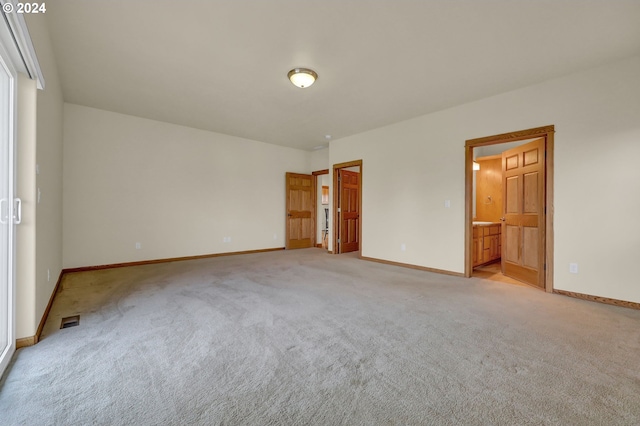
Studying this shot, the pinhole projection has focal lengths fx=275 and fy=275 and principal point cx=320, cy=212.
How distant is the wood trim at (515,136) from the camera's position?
3539mm

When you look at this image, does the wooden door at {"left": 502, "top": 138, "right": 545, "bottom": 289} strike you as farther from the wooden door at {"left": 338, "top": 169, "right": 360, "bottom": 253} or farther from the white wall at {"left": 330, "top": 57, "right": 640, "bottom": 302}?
the wooden door at {"left": 338, "top": 169, "right": 360, "bottom": 253}

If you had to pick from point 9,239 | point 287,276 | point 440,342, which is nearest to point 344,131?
point 287,276

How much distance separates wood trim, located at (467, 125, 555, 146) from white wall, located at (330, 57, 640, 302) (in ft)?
0.21

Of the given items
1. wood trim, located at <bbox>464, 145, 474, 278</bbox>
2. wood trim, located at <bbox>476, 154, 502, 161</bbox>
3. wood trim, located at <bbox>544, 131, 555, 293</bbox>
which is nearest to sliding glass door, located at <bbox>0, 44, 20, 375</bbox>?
wood trim, located at <bbox>464, 145, 474, 278</bbox>

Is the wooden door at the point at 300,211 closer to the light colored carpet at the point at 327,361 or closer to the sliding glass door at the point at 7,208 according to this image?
the light colored carpet at the point at 327,361

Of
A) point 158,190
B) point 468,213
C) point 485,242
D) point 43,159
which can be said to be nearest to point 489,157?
point 485,242

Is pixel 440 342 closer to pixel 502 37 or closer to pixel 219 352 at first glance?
pixel 219 352

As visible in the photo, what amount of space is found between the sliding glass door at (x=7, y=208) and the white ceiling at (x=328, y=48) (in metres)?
0.99

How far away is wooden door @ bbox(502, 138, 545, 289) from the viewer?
3656mm

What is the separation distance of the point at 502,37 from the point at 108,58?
4.16 m

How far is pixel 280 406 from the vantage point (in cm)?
141

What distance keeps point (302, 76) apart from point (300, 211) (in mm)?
4505

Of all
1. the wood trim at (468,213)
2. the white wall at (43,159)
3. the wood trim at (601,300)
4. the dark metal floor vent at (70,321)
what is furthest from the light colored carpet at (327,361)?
the wood trim at (468,213)

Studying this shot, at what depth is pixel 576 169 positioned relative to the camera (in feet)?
10.9
